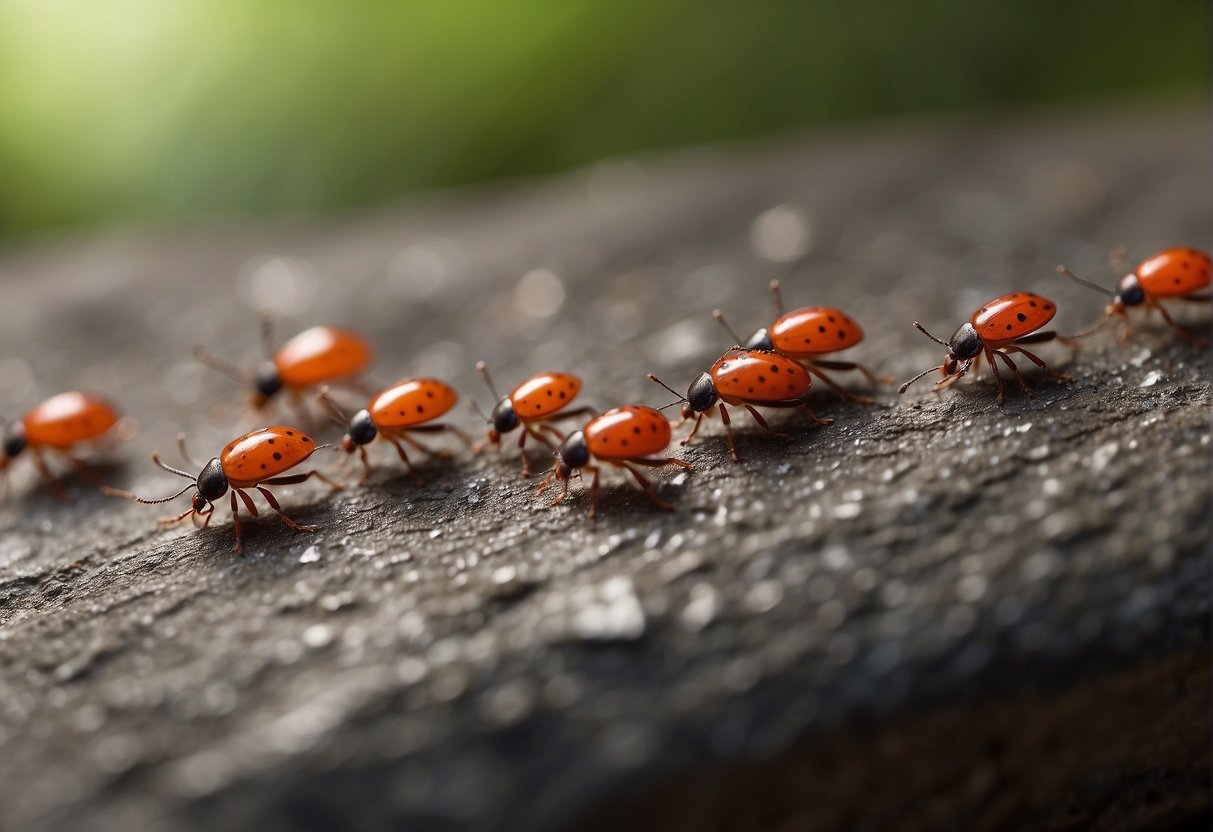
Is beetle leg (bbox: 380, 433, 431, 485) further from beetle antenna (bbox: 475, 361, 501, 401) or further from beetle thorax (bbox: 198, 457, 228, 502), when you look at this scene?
beetle thorax (bbox: 198, 457, 228, 502)

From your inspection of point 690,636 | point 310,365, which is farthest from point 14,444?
point 690,636

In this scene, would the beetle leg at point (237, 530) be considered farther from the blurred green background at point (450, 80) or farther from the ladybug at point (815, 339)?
the blurred green background at point (450, 80)

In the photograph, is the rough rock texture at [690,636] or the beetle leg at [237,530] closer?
the rough rock texture at [690,636]

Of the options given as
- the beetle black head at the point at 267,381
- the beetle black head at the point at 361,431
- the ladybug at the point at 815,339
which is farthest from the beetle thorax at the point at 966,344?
the beetle black head at the point at 267,381

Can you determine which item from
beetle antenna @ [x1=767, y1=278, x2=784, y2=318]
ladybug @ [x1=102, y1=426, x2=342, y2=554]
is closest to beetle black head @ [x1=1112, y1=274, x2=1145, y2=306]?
beetle antenna @ [x1=767, y1=278, x2=784, y2=318]

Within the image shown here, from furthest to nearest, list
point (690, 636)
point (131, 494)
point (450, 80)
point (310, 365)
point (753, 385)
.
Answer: point (450, 80), point (310, 365), point (131, 494), point (753, 385), point (690, 636)

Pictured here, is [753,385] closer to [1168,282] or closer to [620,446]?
[620,446]
